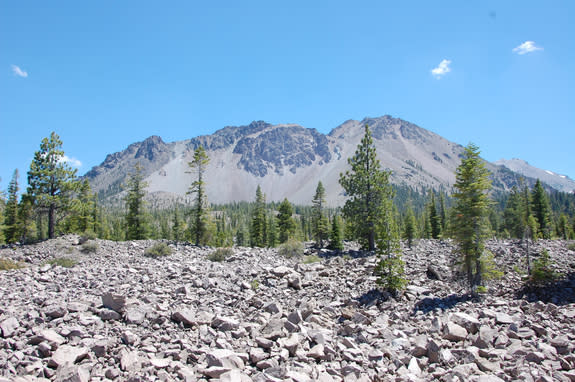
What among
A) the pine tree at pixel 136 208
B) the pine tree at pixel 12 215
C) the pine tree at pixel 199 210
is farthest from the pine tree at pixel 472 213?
the pine tree at pixel 12 215

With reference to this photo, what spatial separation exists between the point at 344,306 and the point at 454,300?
233 inches

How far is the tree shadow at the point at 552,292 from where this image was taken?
15412 mm

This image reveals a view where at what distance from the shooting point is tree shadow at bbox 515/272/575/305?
50.6 ft

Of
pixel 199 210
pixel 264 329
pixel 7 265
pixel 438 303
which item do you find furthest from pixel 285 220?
pixel 264 329

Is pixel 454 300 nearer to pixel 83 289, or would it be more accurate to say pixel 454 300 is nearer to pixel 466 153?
pixel 466 153

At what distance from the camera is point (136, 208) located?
43.1 m

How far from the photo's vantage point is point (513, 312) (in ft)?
44.3

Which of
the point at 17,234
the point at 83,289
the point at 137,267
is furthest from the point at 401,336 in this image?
the point at 17,234

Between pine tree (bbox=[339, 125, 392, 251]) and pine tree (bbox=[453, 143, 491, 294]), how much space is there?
40.0ft

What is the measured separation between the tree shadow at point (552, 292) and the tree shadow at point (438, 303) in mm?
3122

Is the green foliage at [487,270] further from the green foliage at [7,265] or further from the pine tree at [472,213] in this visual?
the green foliage at [7,265]

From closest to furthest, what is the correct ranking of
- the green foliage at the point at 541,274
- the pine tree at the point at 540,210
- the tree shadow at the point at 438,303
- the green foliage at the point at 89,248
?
the tree shadow at the point at 438,303
the green foliage at the point at 541,274
the green foliage at the point at 89,248
the pine tree at the point at 540,210

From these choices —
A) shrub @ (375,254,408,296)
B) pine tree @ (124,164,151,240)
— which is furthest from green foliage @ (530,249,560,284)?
pine tree @ (124,164,151,240)

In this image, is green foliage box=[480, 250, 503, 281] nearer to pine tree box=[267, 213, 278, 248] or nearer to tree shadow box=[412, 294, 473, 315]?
tree shadow box=[412, 294, 473, 315]
